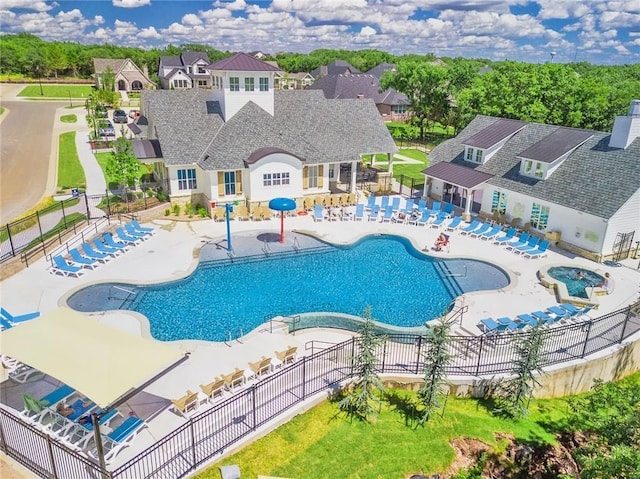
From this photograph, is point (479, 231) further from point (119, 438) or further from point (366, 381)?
point (119, 438)

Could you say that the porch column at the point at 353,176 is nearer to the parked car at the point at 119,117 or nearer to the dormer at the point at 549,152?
the dormer at the point at 549,152

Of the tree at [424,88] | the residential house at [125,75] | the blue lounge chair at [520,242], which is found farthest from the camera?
the residential house at [125,75]

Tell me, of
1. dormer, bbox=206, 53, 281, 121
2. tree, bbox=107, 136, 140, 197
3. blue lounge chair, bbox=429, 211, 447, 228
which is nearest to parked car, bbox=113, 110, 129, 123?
dormer, bbox=206, 53, 281, 121

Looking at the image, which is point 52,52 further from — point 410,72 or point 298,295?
point 298,295

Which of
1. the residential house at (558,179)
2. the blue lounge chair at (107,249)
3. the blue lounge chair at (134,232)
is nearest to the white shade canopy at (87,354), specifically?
the blue lounge chair at (107,249)

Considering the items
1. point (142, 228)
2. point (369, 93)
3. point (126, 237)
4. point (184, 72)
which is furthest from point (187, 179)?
point (184, 72)

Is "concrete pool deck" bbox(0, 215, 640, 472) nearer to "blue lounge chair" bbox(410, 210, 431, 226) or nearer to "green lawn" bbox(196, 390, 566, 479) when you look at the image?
"blue lounge chair" bbox(410, 210, 431, 226)

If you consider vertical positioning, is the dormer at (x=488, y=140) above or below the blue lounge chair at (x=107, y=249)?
above
